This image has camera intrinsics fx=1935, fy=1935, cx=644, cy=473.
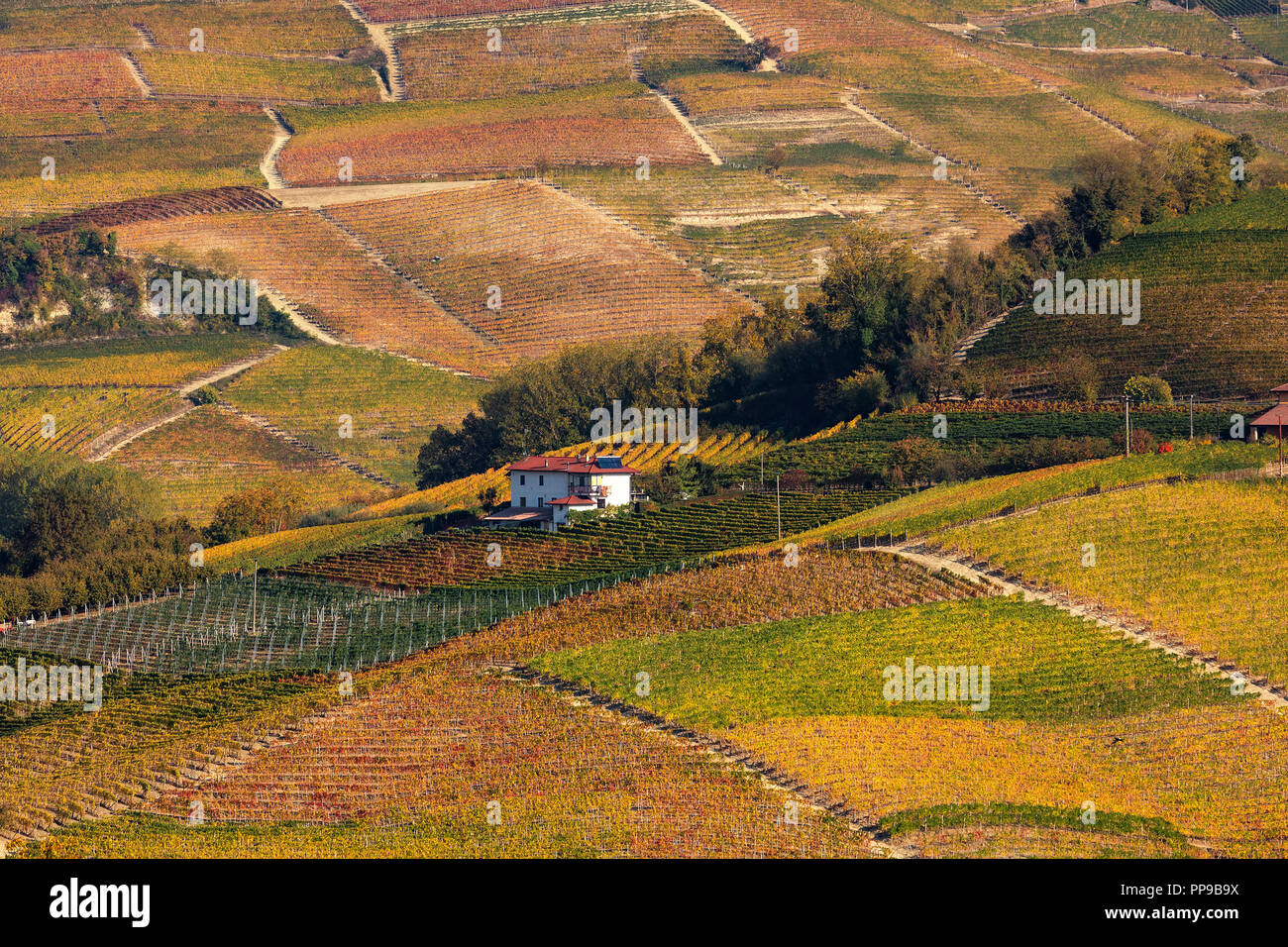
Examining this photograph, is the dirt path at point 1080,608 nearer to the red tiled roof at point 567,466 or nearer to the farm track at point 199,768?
the red tiled roof at point 567,466

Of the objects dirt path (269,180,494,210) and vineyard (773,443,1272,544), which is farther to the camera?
dirt path (269,180,494,210)

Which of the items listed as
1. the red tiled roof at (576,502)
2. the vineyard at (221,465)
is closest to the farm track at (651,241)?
the vineyard at (221,465)

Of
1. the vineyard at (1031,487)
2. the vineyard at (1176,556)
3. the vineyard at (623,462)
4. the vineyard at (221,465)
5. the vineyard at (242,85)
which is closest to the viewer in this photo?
the vineyard at (1176,556)

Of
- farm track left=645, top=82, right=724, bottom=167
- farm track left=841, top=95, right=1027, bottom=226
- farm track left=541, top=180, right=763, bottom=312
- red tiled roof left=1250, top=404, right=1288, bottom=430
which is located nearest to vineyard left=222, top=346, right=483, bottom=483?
farm track left=541, top=180, right=763, bottom=312

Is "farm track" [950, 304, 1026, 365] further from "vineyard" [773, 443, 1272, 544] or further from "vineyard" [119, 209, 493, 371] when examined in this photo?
"vineyard" [119, 209, 493, 371]

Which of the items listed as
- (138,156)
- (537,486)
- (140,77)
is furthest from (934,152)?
(537,486)

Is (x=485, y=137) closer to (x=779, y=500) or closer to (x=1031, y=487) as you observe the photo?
(x=779, y=500)

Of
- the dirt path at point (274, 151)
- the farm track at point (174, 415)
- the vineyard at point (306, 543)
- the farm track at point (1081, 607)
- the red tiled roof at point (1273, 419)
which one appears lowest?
the farm track at point (174, 415)
